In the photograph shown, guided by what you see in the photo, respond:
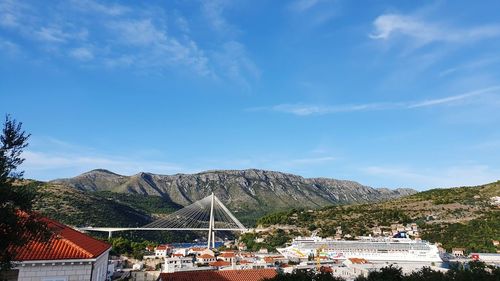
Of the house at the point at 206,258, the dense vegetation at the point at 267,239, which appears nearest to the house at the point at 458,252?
the dense vegetation at the point at 267,239

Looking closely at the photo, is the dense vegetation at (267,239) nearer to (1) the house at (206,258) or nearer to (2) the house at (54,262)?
(1) the house at (206,258)

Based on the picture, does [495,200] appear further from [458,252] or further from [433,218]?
[458,252]

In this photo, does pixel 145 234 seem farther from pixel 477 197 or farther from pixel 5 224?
pixel 5 224

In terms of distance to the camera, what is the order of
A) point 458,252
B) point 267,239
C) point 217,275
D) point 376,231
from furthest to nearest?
point 376,231
point 267,239
point 458,252
point 217,275

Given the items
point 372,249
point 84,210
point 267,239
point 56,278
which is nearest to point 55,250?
point 56,278

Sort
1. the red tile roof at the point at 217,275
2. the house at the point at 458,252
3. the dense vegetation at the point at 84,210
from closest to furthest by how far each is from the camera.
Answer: the red tile roof at the point at 217,275, the house at the point at 458,252, the dense vegetation at the point at 84,210

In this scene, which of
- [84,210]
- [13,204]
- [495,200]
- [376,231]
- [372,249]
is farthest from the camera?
[84,210]
